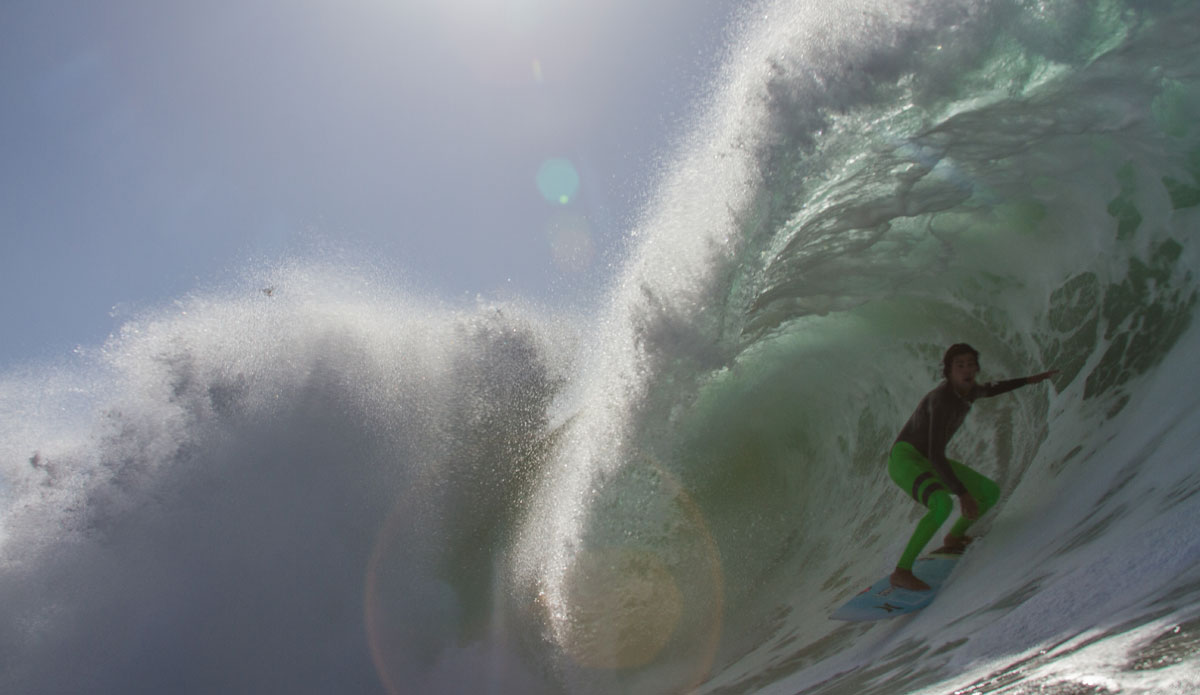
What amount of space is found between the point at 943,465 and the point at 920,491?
0.21m

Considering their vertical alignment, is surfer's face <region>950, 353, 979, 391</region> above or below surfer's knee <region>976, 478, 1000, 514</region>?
above

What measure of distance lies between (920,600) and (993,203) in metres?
3.96

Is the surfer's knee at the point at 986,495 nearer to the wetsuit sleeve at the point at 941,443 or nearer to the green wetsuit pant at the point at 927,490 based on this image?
the green wetsuit pant at the point at 927,490

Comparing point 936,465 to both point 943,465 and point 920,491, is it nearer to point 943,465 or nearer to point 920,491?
point 943,465

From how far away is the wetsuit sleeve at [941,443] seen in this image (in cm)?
376

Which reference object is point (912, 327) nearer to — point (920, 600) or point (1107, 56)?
point (1107, 56)

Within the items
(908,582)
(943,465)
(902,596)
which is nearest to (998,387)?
(943,465)

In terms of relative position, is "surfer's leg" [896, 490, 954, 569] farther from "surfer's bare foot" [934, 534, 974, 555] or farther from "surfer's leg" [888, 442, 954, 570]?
"surfer's bare foot" [934, 534, 974, 555]

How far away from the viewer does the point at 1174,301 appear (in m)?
4.34

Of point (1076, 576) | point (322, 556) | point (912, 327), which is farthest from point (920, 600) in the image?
point (322, 556)

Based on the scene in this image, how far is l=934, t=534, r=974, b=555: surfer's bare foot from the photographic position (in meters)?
4.01

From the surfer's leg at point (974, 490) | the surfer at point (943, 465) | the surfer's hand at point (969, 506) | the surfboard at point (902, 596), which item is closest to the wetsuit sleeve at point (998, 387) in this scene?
the surfer at point (943, 465)

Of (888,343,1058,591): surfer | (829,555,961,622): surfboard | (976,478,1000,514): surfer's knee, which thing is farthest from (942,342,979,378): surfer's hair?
(829,555,961,622): surfboard

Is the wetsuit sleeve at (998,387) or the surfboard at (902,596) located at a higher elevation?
the wetsuit sleeve at (998,387)
